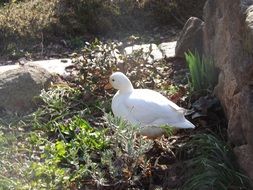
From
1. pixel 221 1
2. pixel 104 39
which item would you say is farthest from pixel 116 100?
pixel 104 39

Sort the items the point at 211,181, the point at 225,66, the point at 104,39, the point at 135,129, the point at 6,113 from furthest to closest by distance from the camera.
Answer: the point at 104,39 < the point at 6,113 < the point at 225,66 < the point at 135,129 < the point at 211,181

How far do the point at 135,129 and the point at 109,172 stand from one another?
1.12 ft

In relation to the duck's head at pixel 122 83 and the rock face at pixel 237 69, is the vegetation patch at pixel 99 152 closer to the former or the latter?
the rock face at pixel 237 69

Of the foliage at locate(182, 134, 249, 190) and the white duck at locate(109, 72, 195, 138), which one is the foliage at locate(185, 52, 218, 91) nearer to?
the white duck at locate(109, 72, 195, 138)

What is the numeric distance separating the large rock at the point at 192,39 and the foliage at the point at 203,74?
869mm

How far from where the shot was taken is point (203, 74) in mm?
4941

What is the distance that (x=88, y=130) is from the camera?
4.52 metres

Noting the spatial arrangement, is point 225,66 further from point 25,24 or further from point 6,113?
point 25,24

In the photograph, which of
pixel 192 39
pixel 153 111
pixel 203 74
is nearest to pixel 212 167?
pixel 153 111

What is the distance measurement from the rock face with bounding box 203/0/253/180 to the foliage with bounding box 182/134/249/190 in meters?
0.08

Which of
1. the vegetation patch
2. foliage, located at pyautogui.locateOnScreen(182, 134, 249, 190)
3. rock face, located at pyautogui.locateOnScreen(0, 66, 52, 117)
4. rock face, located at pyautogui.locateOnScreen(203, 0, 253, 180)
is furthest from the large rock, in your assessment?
foliage, located at pyautogui.locateOnScreen(182, 134, 249, 190)

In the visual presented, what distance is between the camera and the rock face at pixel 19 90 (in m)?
5.35

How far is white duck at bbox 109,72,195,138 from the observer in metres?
4.33

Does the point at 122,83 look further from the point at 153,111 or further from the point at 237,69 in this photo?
the point at 237,69
